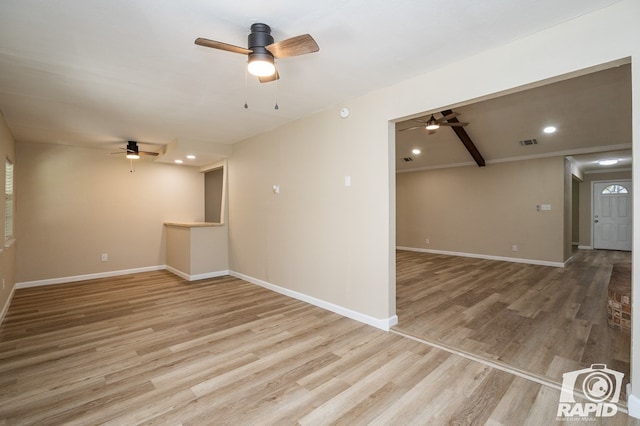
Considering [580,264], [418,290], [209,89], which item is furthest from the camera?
[580,264]

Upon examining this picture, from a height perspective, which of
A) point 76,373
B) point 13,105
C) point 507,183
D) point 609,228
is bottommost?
point 76,373

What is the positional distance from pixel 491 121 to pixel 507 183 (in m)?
2.25

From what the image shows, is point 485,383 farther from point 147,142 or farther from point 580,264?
point 580,264

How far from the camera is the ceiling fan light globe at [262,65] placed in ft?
6.71

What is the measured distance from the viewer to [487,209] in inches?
292

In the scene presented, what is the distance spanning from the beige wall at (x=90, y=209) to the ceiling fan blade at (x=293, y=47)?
5.33 m

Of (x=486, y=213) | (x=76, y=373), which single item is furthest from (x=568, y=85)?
(x=76, y=373)

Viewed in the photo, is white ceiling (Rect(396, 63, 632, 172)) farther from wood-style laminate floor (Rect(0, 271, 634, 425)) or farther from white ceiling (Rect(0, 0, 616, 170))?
wood-style laminate floor (Rect(0, 271, 634, 425))

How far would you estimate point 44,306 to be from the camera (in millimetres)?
3982

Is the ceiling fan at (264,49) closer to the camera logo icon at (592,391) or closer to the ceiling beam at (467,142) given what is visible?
the camera logo icon at (592,391)

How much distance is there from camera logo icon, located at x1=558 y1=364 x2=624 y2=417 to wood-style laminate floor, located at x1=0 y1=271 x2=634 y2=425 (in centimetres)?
7

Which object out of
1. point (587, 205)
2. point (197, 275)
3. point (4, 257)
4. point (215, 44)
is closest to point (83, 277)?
point (4, 257)

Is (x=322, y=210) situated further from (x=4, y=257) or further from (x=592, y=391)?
(x=4, y=257)

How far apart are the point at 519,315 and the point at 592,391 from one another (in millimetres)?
1550
